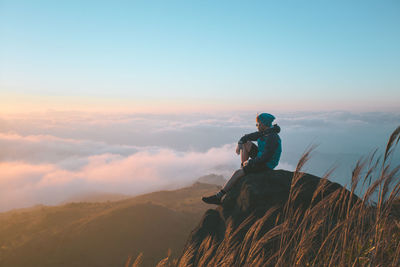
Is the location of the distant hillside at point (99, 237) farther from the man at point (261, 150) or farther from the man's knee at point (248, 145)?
the man's knee at point (248, 145)

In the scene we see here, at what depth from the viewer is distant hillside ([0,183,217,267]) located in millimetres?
13672

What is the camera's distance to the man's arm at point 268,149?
202 inches

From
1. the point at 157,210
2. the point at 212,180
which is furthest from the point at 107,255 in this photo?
the point at 212,180

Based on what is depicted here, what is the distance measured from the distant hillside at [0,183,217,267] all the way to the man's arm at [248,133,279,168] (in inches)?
357

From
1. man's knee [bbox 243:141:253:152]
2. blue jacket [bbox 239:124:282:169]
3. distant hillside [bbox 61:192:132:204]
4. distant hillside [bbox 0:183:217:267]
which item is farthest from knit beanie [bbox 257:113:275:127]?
distant hillside [bbox 61:192:132:204]

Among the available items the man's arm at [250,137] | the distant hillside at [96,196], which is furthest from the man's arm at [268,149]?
the distant hillside at [96,196]

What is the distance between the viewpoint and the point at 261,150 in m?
5.37

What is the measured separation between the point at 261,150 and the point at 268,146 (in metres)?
0.28

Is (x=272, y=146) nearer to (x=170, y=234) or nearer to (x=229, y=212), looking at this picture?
(x=229, y=212)

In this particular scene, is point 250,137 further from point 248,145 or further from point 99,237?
point 99,237

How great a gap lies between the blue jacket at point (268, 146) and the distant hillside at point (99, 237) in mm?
9051

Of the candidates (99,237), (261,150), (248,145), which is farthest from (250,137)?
(99,237)

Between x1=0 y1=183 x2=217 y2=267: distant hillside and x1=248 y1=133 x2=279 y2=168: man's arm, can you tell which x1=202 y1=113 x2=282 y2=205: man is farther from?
x1=0 y1=183 x2=217 y2=267: distant hillside

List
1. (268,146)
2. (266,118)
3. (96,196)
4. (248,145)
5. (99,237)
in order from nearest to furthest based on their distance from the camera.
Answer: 1. (268,146)
2. (266,118)
3. (248,145)
4. (99,237)
5. (96,196)
